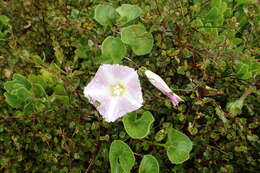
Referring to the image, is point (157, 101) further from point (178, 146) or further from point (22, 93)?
point (22, 93)

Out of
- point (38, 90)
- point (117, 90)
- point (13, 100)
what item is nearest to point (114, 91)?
point (117, 90)

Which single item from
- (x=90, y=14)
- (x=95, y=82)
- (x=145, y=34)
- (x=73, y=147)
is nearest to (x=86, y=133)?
(x=73, y=147)

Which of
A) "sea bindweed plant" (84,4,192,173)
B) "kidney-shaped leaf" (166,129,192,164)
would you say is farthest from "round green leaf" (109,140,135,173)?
"kidney-shaped leaf" (166,129,192,164)

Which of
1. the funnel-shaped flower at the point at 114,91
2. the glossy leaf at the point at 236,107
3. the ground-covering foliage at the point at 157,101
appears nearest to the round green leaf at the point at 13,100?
the ground-covering foliage at the point at 157,101

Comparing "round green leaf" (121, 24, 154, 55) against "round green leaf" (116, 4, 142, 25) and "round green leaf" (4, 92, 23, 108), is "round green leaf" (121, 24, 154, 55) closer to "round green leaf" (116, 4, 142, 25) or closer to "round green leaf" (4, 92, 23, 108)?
"round green leaf" (116, 4, 142, 25)

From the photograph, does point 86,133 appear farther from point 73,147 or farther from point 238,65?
point 238,65

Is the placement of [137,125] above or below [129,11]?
below

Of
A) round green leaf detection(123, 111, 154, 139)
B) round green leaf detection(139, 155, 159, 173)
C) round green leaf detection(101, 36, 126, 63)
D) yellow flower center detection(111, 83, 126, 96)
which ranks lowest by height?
round green leaf detection(139, 155, 159, 173)
